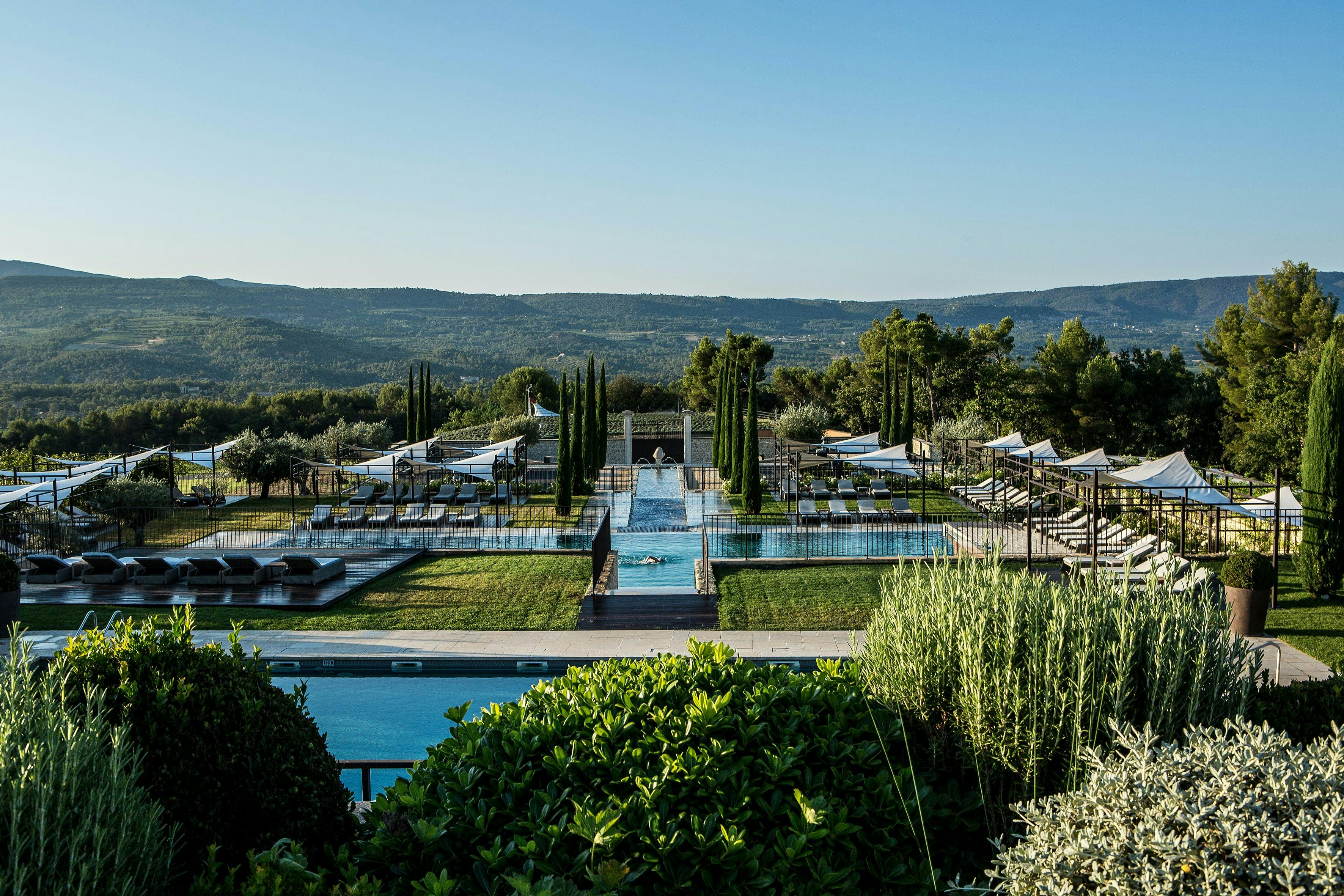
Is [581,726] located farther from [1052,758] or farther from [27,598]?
[27,598]

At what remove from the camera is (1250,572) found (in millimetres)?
10867

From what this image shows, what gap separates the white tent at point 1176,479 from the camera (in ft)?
50.1

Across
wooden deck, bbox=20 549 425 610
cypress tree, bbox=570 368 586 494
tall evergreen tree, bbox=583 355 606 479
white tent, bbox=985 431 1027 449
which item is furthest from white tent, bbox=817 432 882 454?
wooden deck, bbox=20 549 425 610

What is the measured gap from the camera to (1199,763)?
9.39ft

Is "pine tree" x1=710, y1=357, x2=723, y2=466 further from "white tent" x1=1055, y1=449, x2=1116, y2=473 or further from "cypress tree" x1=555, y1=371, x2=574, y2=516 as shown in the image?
"white tent" x1=1055, y1=449, x2=1116, y2=473

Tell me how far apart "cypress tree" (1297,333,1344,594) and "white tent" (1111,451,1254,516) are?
246 cm

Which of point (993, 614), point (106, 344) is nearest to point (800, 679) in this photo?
point (993, 614)

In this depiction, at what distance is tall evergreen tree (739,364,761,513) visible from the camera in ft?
70.6

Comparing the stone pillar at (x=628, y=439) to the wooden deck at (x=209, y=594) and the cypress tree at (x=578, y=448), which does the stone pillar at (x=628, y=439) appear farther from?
the wooden deck at (x=209, y=594)

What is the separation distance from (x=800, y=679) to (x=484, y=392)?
202ft

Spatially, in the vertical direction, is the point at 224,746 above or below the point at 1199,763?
below

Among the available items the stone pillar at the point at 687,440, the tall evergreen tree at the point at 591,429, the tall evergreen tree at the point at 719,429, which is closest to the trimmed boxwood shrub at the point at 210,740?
→ the tall evergreen tree at the point at 591,429

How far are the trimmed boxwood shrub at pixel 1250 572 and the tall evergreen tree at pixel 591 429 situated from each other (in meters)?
19.0

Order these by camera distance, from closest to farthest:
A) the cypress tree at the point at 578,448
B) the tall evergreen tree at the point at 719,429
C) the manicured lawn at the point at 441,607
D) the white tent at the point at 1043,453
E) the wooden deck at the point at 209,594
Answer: the manicured lawn at the point at 441,607
the wooden deck at the point at 209,594
the white tent at the point at 1043,453
the cypress tree at the point at 578,448
the tall evergreen tree at the point at 719,429
